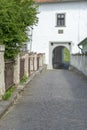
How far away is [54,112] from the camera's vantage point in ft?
34.4

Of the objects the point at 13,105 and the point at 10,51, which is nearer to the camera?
the point at 13,105

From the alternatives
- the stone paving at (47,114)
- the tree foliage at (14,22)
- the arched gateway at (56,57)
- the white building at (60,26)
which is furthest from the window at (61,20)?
the stone paving at (47,114)

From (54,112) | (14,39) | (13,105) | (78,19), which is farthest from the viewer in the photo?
(78,19)

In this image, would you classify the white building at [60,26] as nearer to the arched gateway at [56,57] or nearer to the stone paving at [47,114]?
the arched gateway at [56,57]

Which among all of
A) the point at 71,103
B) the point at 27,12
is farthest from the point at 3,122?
the point at 27,12

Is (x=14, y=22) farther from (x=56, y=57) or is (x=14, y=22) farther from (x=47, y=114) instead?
(x=56, y=57)

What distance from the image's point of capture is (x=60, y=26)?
4294 centimetres

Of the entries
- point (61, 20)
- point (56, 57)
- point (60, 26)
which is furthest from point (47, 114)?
point (56, 57)

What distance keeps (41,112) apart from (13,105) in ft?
5.17

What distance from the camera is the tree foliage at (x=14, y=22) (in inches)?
570

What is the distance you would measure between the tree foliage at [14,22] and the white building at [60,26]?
2528 centimetres

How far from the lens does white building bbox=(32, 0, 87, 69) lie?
139 ft

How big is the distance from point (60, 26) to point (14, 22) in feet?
92.6

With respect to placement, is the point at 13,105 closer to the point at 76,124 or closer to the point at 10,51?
the point at 76,124
